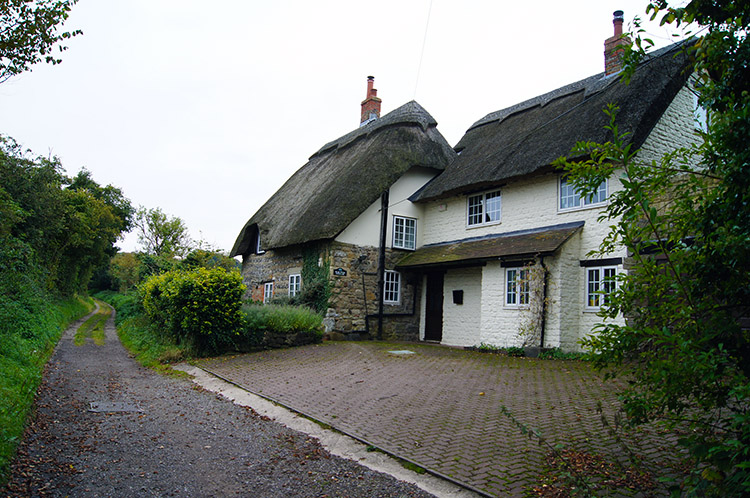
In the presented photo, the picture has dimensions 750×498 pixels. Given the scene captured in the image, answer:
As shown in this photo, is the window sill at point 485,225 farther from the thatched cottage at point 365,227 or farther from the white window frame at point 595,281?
the white window frame at point 595,281

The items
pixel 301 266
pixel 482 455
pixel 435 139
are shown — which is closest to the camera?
pixel 482 455

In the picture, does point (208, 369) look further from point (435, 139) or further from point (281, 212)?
point (435, 139)

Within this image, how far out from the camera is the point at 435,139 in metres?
19.7

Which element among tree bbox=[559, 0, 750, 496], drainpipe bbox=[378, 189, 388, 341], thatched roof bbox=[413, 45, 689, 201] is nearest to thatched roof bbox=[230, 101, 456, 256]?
drainpipe bbox=[378, 189, 388, 341]

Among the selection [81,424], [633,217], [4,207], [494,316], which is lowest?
[81,424]

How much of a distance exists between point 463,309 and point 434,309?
1.58 m

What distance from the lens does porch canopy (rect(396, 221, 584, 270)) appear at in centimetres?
1294

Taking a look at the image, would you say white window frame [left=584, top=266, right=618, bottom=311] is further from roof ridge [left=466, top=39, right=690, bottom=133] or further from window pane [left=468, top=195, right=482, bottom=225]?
roof ridge [left=466, top=39, right=690, bottom=133]

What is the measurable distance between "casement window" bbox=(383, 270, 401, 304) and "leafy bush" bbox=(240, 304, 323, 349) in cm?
305

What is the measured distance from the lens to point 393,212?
17766 mm

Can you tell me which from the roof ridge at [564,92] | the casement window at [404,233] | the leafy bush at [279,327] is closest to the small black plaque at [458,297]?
the casement window at [404,233]

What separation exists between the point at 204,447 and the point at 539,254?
9.54 m

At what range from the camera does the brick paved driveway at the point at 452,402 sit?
16.3 feet

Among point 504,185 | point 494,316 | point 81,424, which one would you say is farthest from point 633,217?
point 504,185
